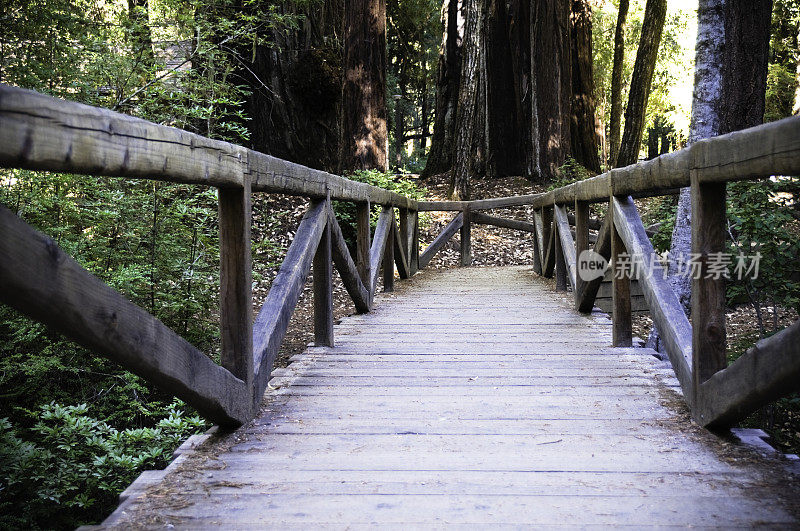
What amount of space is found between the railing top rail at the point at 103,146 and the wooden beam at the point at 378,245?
3.53 meters

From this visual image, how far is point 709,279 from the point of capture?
3029mm

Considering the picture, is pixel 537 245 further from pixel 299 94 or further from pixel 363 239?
pixel 299 94

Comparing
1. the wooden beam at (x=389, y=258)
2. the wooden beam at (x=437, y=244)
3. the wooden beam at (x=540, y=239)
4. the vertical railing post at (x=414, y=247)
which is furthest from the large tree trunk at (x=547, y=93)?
the wooden beam at (x=389, y=258)

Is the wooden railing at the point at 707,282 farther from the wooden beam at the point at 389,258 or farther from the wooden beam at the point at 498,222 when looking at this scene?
the wooden beam at the point at 498,222

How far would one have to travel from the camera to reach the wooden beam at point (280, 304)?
342cm

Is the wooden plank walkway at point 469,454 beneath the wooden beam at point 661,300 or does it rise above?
beneath

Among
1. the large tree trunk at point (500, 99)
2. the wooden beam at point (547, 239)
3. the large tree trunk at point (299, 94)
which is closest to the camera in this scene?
the wooden beam at point (547, 239)

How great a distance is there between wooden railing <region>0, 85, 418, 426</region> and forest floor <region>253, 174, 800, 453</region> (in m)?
2.74

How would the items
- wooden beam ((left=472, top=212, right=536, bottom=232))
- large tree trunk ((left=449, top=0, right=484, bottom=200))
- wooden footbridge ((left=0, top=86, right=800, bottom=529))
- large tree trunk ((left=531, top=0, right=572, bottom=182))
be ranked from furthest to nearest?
large tree trunk ((left=531, top=0, right=572, bottom=182)) < large tree trunk ((left=449, top=0, right=484, bottom=200)) < wooden beam ((left=472, top=212, right=536, bottom=232)) < wooden footbridge ((left=0, top=86, right=800, bottom=529))

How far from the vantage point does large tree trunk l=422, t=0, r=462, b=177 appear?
62.1ft

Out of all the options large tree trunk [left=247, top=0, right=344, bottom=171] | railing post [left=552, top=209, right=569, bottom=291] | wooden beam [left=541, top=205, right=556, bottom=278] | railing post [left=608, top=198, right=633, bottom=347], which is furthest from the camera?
large tree trunk [left=247, top=0, right=344, bottom=171]

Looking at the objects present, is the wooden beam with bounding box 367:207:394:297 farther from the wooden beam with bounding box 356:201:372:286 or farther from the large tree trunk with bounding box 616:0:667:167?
the large tree trunk with bounding box 616:0:667:167

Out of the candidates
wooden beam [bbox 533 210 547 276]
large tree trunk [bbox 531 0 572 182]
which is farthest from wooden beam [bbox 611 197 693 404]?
large tree trunk [bbox 531 0 572 182]

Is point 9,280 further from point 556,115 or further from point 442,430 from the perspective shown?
point 556,115
